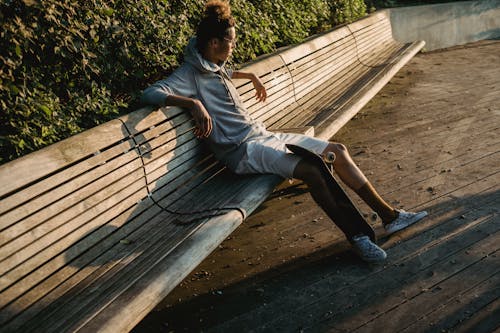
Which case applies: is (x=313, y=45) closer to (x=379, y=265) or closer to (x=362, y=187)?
(x=362, y=187)

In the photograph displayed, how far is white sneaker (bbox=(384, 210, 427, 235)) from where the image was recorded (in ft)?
15.1

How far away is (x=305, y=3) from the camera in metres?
9.62

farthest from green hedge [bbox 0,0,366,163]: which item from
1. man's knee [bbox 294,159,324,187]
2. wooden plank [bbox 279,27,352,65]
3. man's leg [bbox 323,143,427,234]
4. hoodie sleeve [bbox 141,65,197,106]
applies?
man's leg [bbox 323,143,427,234]

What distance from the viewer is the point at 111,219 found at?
373 centimetres

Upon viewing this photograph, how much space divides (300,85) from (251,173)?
2.78 m

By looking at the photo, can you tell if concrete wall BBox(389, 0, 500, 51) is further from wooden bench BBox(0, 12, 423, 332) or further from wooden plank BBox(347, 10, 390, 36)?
wooden bench BBox(0, 12, 423, 332)

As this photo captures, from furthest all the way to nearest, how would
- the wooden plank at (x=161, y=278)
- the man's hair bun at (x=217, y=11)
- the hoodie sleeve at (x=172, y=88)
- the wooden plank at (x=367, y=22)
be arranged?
the wooden plank at (x=367, y=22)
the man's hair bun at (x=217, y=11)
the hoodie sleeve at (x=172, y=88)
the wooden plank at (x=161, y=278)

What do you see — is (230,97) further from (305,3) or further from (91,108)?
(305,3)

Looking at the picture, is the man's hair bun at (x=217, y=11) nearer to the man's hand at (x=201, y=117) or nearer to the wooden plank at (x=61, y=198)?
the man's hand at (x=201, y=117)

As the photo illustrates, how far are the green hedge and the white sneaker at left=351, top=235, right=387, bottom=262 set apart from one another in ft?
6.86

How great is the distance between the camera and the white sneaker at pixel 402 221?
4602 mm

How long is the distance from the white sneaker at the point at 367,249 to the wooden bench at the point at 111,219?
706mm

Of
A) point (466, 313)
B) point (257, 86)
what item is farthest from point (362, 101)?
point (466, 313)

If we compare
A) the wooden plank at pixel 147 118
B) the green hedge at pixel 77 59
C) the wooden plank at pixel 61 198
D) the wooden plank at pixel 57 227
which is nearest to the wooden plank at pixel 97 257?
the wooden plank at pixel 57 227
